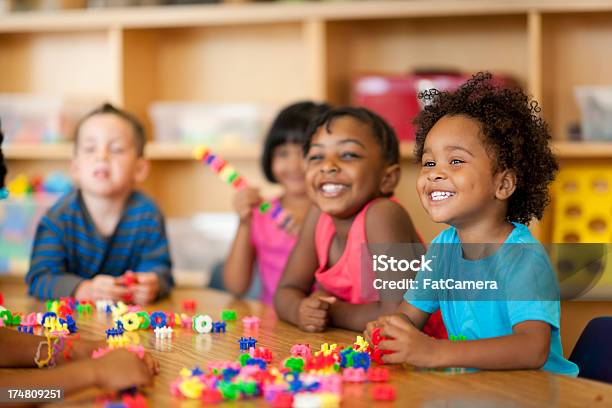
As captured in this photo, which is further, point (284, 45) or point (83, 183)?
point (284, 45)

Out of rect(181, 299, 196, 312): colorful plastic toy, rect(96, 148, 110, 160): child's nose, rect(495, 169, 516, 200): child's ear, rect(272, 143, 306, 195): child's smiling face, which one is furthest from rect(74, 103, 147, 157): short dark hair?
rect(495, 169, 516, 200): child's ear

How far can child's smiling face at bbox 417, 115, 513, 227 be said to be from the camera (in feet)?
4.36

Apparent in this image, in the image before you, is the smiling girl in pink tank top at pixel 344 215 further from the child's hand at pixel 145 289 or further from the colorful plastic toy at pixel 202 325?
the child's hand at pixel 145 289

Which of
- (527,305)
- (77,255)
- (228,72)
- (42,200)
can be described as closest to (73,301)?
(77,255)

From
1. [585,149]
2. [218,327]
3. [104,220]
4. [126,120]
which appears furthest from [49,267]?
[585,149]

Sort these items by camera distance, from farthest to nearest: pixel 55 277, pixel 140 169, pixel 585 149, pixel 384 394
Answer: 1. pixel 585 149
2. pixel 140 169
3. pixel 55 277
4. pixel 384 394

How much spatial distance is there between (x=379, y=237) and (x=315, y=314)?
20 centimetres

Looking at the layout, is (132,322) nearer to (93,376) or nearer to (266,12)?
A: (93,376)

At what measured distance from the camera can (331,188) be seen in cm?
169

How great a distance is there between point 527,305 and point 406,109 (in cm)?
167

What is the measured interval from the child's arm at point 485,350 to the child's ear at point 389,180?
1.84ft

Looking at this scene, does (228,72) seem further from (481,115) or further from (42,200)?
(481,115)

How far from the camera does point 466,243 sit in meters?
1.38

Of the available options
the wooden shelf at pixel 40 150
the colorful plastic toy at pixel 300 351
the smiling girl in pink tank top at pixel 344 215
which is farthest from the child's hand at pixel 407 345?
the wooden shelf at pixel 40 150
